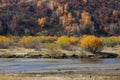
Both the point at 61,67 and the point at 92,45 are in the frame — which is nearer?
the point at 61,67

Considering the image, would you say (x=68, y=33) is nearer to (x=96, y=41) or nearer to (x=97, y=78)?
(x=96, y=41)

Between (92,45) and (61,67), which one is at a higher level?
(61,67)

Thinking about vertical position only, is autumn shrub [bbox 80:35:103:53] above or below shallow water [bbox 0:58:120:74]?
below

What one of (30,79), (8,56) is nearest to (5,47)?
(8,56)

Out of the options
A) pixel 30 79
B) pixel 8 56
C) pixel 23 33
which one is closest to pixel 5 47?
pixel 8 56

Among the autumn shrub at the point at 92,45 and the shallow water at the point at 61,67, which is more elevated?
the shallow water at the point at 61,67

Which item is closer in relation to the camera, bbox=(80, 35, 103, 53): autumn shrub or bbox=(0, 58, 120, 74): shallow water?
bbox=(0, 58, 120, 74): shallow water

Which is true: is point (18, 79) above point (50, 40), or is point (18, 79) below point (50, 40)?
above

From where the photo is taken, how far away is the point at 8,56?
325 ft

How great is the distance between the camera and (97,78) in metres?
46.2

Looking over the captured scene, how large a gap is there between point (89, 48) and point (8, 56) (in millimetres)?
25324

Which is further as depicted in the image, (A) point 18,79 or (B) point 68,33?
(B) point 68,33

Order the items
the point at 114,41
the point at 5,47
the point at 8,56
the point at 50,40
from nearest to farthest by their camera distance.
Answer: the point at 8,56 < the point at 5,47 < the point at 114,41 < the point at 50,40

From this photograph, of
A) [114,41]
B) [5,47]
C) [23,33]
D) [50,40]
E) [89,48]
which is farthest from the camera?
[23,33]
